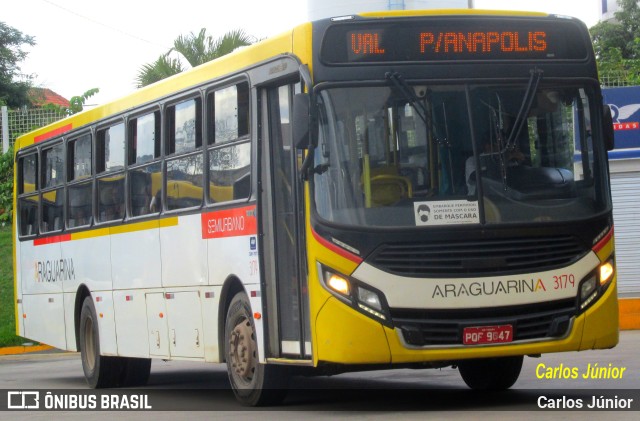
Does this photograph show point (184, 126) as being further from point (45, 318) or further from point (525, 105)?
point (45, 318)

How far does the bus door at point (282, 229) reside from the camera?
1105cm

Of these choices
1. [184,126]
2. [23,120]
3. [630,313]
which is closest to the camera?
[184,126]

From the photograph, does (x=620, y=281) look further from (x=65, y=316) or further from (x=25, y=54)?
(x=25, y=54)

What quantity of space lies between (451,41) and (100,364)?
24.6ft

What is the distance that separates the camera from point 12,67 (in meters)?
51.4

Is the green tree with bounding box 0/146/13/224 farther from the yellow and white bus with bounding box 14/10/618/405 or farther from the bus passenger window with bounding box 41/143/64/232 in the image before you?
the yellow and white bus with bounding box 14/10/618/405

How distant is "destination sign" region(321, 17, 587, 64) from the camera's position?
10.7 m

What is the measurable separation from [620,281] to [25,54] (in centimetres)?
3336

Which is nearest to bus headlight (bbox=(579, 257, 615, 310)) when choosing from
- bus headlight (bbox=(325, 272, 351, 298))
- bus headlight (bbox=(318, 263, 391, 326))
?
bus headlight (bbox=(318, 263, 391, 326))

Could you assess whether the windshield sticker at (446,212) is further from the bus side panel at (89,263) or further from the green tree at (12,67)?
the green tree at (12,67)

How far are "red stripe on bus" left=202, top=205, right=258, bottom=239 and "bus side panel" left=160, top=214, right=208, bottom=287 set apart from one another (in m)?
0.20

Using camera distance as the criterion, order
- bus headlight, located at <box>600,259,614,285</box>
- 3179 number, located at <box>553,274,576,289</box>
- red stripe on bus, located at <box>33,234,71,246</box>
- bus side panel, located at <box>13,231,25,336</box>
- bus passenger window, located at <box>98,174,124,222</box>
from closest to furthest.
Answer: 3179 number, located at <box>553,274,576,289</box>, bus headlight, located at <box>600,259,614,285</box>, bus passenger window, located at <box>98,174,124,222</box>, red stripe on bus, located at <box>33,234,71,246</box>, bus side panel, located at <box>13,231,25,336</box>

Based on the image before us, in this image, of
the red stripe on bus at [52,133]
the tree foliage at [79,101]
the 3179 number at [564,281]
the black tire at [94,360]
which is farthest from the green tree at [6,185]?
the 3179 number at [564,281]

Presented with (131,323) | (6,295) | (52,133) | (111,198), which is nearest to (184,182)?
(131,323)
